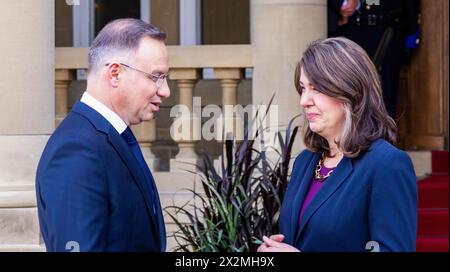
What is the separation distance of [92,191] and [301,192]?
0.84m

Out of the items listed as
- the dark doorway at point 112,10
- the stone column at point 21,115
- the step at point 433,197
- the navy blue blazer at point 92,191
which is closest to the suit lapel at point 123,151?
the navy blue blazer at point 92,191

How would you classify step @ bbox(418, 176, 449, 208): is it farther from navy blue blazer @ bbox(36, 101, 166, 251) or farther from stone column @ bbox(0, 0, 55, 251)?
navy blue blazer @ bbox(36, 101, 166, 251)

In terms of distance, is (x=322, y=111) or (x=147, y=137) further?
(x=147, y=137)

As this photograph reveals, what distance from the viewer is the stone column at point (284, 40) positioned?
806 centimetres

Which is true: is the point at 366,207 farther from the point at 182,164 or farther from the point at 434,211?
the point at 434,211

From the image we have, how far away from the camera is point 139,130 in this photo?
28.3 ft

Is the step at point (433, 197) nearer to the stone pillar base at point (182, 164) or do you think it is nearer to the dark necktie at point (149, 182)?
the stone pillar base at point (182, 164)

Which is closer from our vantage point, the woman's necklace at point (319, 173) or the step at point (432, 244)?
the woman's necklace at point (319, 173)

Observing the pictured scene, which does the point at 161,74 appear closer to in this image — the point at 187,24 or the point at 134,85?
the point at 134,85

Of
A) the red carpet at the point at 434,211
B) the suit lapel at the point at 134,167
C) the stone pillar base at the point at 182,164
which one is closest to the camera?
the suit lapel at the point at 134,167

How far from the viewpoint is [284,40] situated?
807cm

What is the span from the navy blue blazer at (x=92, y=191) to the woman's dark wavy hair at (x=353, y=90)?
0.65 meters

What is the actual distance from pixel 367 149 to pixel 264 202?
319 cm

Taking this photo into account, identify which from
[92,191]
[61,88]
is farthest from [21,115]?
[92,191]
